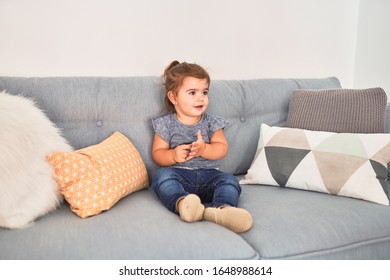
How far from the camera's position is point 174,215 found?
118cm

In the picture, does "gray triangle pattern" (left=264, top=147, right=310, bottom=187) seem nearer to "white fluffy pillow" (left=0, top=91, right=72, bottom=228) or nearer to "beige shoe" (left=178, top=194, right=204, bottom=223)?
"beige shoe" (left=178, top=194, right=204, bottom=223)

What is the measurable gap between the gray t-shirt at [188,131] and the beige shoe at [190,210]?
0.35 meters

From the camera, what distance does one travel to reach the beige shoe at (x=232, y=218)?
1.08 m

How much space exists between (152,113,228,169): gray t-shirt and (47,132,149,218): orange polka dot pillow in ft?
0.84

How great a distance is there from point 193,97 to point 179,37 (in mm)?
595

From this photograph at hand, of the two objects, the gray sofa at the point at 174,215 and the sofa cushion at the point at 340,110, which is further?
the sofa cushion at the point at 340,110

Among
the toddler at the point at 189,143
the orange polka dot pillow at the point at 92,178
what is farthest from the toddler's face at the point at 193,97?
the orange polka dot pillow at the point at 92,178

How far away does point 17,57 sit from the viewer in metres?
1.64

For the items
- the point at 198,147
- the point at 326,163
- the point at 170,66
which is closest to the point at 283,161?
the point at 326,163

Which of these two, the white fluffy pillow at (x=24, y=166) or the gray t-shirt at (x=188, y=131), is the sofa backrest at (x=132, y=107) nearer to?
the gray t-shirt at (x=188, y=131)

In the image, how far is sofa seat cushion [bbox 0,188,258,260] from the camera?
93cm

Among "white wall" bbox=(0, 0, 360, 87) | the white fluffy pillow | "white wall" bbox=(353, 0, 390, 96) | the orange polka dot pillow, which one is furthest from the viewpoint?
"white wall" bbox=(353, 0, 390, 96)

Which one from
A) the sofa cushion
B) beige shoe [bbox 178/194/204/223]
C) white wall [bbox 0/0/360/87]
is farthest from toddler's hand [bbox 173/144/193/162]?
white wall [bbox 0/0/360/87]
